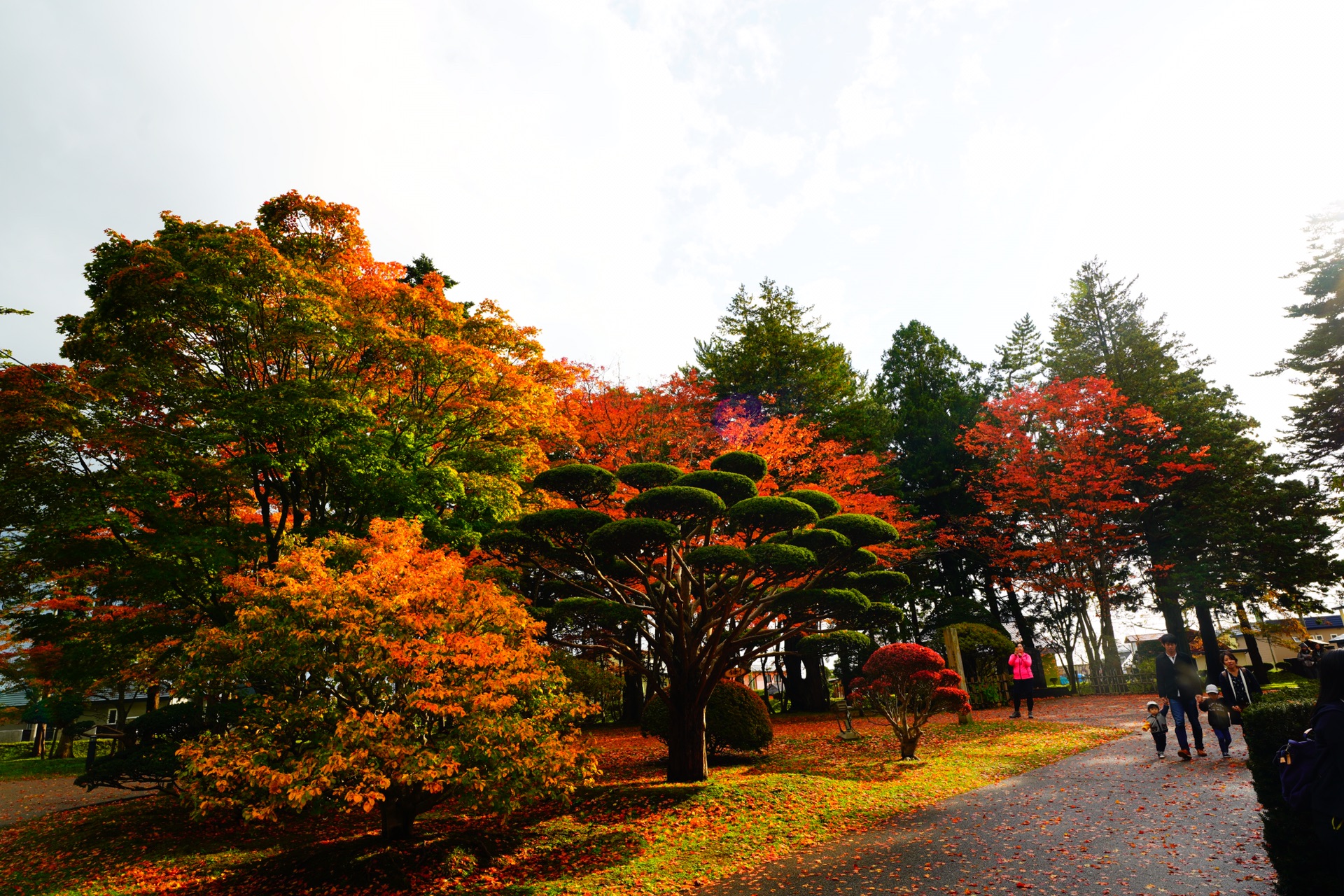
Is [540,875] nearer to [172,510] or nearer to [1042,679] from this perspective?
[172,510]

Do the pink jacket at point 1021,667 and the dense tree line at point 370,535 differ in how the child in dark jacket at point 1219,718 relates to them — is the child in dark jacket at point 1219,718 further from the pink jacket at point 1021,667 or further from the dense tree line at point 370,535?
the pink jacket at point 1021,667

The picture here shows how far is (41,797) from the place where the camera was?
51.6 ft

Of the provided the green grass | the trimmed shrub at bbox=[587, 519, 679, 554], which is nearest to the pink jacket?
the trimmed shrub at bbox=[587, 519, 679, 554]

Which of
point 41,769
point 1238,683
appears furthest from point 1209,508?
point 41,769

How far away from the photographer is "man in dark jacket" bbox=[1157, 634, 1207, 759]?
1028 cm

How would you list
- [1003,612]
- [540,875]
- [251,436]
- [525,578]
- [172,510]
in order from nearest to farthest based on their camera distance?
[540,875], [251,436], [172,510], [525,578], [1003,612]

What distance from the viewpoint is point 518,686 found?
8281 mm

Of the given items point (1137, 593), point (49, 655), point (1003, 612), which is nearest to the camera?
point (49, 655)

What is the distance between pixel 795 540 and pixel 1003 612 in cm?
2396

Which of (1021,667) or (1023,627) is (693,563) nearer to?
(1021,667)

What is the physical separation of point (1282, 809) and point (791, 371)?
75.1ft

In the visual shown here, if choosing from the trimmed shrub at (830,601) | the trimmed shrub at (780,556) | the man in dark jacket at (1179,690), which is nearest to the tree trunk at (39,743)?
the trimmed shrub at (830,601)

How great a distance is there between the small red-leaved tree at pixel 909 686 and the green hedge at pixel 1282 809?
752 centimetres

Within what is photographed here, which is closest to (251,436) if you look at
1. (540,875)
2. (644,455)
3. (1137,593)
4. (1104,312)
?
(540,875)
